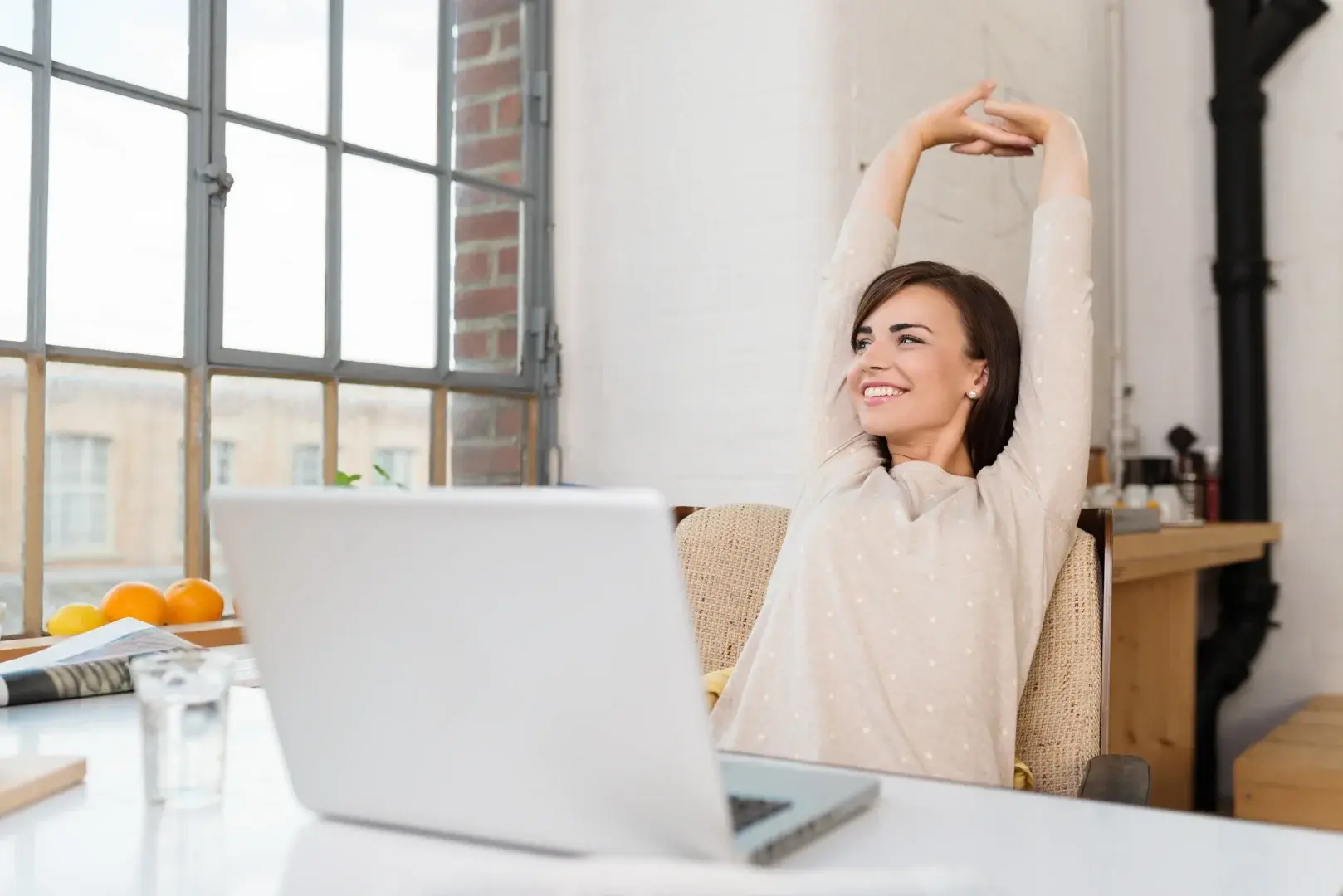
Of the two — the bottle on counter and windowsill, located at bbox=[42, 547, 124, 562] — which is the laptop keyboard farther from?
the bottle on counter

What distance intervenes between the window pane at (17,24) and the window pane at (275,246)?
1.10ft

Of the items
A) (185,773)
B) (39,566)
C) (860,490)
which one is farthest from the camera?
(39,566)

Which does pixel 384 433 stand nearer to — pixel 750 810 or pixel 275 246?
pixel 275 246

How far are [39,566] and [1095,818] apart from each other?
5.33ft

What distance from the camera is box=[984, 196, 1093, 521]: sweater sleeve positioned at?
1.47m

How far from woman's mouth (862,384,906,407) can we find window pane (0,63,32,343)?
47.1 inches

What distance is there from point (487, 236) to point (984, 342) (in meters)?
1.33

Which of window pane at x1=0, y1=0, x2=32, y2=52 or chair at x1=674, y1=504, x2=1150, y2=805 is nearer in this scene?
chair at x1=674, y1=504, x2=1150, y2=805

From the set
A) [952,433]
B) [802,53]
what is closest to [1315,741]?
[952,433]

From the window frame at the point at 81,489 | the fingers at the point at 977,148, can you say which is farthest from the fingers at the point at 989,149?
the window frame at the point at 81,489

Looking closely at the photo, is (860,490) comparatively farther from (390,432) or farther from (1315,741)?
(1315,741)

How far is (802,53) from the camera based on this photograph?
253 centimetres

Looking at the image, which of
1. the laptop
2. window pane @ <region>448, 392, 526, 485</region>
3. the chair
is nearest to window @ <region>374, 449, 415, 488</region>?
window pane @ <region>448, 392, 526, 485</region>

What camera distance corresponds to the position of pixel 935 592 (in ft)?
4.55
